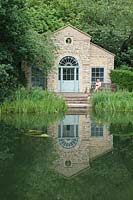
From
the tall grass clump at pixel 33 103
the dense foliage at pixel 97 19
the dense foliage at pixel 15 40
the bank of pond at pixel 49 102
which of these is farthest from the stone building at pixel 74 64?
the tall grass clump at pixel 33 103

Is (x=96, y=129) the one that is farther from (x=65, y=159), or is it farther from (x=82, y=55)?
(x=82, y=55)

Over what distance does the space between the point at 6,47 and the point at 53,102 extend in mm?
4141

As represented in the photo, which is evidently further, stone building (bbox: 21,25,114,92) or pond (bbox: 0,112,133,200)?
stone building (bbox: 21,25,114,92)

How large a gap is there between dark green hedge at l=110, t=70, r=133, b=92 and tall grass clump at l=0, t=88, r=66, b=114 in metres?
7.65

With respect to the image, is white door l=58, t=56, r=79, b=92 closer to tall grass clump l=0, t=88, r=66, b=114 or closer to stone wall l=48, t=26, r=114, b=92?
stone wall l=48, t=26, r=114, b=92

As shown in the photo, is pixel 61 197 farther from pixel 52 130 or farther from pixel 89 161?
pixel 52 130

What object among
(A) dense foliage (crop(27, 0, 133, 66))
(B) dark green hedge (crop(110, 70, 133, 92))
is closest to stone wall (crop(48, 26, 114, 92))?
(B) dark green hedge (crop(110, 70, 133, 92))

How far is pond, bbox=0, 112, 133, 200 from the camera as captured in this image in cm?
975

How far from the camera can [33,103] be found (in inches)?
1038

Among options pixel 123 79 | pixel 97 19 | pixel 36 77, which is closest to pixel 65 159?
pixel 123 79

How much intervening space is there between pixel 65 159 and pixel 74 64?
908 inches

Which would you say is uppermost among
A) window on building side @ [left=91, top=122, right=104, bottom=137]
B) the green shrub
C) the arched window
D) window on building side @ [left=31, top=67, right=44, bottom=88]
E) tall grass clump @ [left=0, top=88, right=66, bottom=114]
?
the arched window

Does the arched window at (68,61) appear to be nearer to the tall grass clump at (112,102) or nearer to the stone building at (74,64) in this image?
the stone building at (74,64)

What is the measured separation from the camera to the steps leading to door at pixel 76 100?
3020cm
